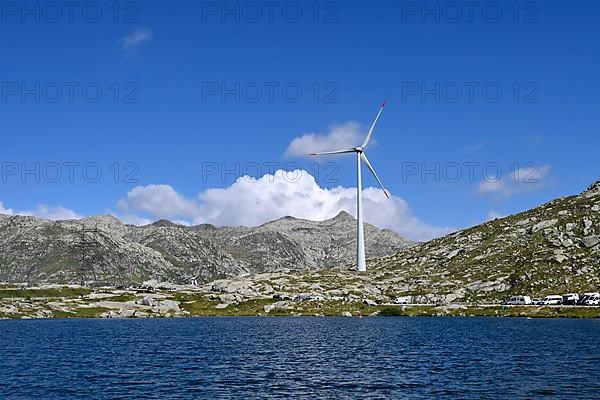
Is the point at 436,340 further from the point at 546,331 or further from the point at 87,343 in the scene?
the point at 87,343

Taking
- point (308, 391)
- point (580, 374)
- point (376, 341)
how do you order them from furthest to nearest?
point (376, 341) < point (580, 374) < point (308, 391)

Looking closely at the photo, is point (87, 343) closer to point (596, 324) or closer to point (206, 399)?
point (206, 399)

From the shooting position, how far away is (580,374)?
3071 inches

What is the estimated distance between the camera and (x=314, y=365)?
92.4 m

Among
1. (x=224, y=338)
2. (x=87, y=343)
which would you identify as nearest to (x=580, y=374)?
(x=224, y=338)

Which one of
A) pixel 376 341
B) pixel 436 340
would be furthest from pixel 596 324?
pixel 376 341

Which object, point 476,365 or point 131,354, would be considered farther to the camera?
point 131,354

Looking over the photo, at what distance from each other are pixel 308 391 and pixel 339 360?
29.0 metres

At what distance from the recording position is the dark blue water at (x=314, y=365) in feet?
229

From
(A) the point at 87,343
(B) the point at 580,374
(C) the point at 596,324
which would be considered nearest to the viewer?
(B) the point at 580,374

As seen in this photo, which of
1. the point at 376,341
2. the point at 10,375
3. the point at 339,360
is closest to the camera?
the point at 10,375

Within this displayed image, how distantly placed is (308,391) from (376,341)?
63.0 m

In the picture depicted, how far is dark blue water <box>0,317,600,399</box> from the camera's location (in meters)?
69.8

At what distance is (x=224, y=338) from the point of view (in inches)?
5753
